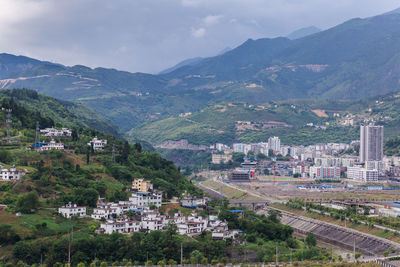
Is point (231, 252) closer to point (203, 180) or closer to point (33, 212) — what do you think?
point (33, 212)

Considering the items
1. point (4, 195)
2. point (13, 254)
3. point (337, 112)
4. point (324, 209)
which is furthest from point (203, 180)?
point (337, 112)

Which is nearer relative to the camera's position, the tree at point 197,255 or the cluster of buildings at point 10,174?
the tree at point 197,255

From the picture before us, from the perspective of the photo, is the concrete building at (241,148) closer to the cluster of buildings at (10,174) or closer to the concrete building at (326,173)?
the concrete building at (326,173)

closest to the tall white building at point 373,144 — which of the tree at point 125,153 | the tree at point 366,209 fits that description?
the tree at point 366,209

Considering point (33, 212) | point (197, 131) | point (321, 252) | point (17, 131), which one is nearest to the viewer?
point (33, 212)

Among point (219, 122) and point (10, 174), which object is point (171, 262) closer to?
Result: point (10, 174)

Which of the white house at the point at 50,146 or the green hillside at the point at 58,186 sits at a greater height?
the white house at the point at 50,146

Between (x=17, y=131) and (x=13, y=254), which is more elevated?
(x=17, y=131)
